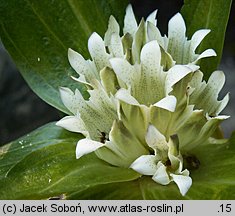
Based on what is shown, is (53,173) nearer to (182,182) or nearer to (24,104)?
(182,182)

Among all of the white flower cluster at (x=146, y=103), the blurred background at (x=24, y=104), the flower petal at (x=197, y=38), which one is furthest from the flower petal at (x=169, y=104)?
the blurred background at (x=24, y=104)

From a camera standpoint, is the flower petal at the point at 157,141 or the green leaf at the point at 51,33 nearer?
the flower petal at the point at 157,141

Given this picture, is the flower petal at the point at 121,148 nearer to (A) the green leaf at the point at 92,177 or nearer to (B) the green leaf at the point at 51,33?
Result: (A) the green leaf at the point at 92,177

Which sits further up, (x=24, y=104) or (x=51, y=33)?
(x=51, y=33)

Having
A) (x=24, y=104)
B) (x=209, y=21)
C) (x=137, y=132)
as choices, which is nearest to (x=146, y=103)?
(x=137, y=132)

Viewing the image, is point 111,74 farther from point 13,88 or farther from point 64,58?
point 13,88

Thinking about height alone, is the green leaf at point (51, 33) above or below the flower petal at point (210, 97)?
above
